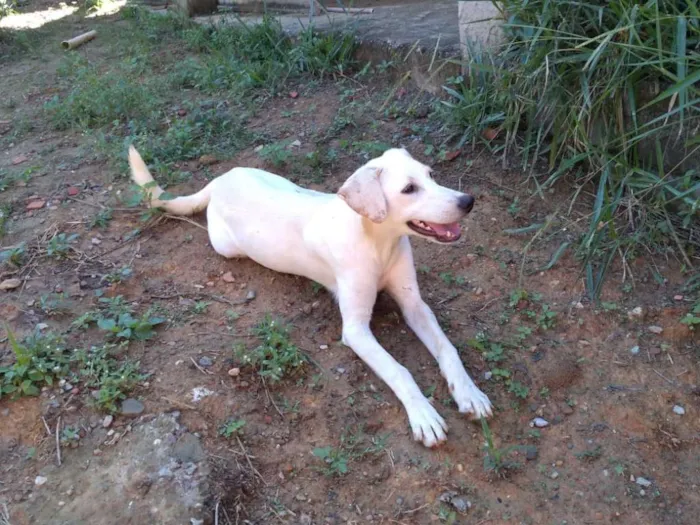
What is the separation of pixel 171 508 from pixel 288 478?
432 mm

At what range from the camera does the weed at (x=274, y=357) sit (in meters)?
3.02

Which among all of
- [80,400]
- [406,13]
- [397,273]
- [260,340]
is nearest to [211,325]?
[260,340]

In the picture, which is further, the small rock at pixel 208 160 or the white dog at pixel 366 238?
the small rock at pixel 208 160

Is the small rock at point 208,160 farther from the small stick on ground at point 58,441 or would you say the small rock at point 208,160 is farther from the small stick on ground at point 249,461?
the small stick on ground at point 249,461

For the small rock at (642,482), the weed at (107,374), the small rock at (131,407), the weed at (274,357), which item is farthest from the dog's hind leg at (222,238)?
the small rock at (642,482)

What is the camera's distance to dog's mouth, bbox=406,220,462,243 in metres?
3.00

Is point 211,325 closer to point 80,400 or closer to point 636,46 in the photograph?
point 80,400

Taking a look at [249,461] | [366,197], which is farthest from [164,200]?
[249,461]

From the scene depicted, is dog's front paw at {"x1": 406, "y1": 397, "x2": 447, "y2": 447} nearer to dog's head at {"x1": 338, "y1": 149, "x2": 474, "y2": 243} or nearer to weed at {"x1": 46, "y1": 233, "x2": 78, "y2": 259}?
dog's head at {"x1": 338, "y1": 149, "x2": 474, "y2": 243}

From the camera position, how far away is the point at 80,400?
293 cm

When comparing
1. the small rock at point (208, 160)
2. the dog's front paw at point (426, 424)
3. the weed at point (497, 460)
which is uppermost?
the small rock at point (208, 160)

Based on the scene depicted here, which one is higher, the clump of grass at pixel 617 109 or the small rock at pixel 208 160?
the clump of grass at pixel 617 109

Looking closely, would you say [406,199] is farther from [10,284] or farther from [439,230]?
→ [10,284]

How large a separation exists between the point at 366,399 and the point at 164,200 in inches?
72.9
